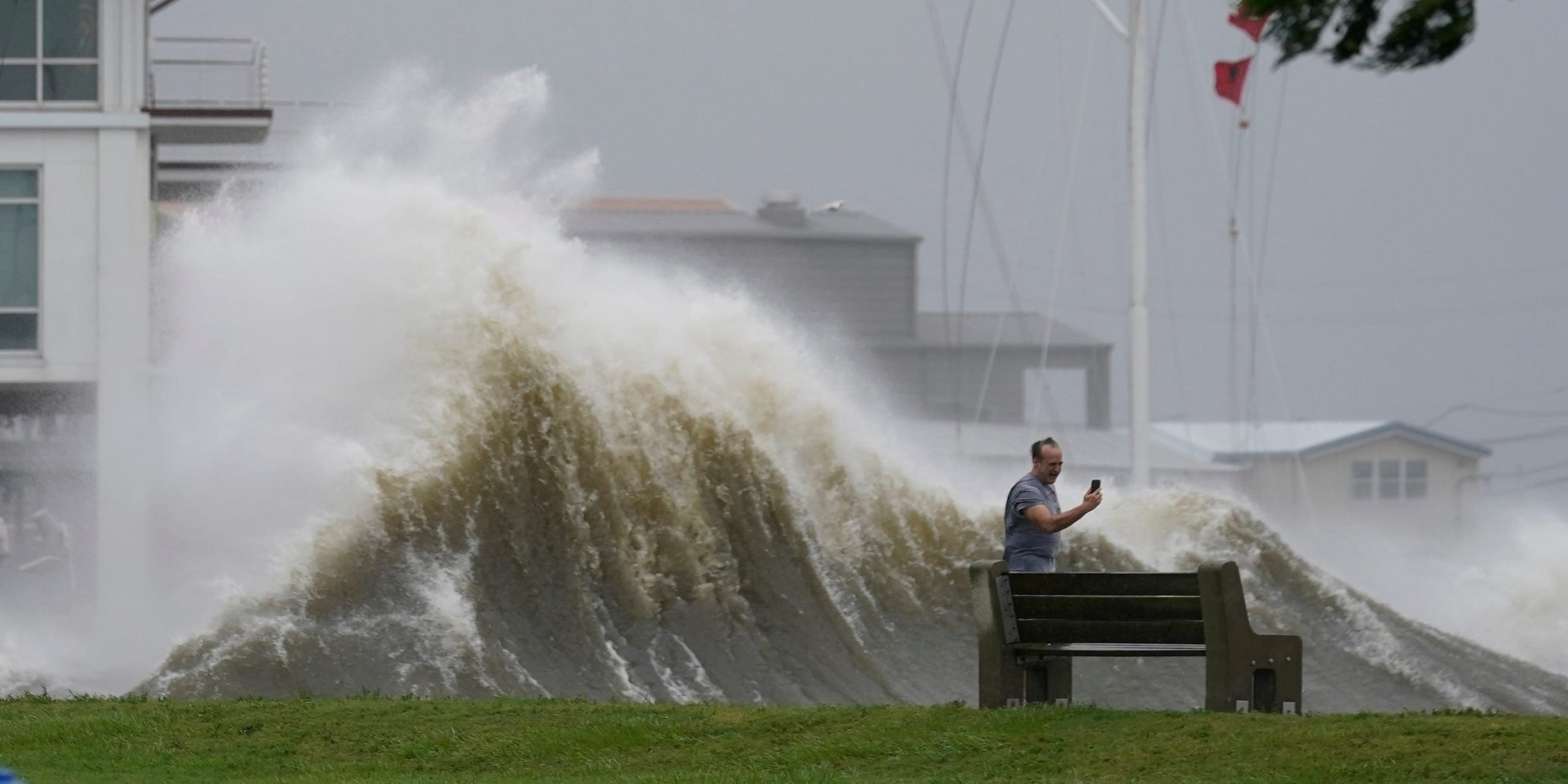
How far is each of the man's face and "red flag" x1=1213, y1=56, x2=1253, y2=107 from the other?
2782 cm

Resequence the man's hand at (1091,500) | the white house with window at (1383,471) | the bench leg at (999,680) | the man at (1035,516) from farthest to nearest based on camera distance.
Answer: the white house with window at (1383,471) < the man at (1035,516) < the man's hand at (1091,500) < the bench leg at (999,680)

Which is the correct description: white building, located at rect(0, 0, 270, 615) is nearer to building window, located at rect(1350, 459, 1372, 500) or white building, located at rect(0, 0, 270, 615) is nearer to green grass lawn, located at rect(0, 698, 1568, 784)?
green grass lawn, located at rect(0, 698, 1568, 784)

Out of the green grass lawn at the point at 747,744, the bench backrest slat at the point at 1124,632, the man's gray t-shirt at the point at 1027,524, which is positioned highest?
the man's gray t-shirt at the point at 1027,524

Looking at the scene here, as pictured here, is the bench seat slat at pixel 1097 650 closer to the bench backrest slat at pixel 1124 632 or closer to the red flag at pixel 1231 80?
the bench backrest slat at pixel 1124 632

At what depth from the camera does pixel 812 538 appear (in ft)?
70.1

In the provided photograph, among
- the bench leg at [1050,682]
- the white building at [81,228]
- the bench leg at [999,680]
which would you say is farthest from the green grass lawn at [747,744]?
the white building at [81,228]

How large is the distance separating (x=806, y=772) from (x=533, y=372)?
1216 centimetres

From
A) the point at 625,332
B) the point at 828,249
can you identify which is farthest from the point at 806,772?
the point at 828,249

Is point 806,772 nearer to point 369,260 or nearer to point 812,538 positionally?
point 812,538

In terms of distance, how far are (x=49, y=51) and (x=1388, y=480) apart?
4896 centimetres

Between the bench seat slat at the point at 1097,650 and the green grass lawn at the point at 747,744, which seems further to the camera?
the bench seat slat at the point at 1097,650

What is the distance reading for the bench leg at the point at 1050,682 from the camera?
11.5m

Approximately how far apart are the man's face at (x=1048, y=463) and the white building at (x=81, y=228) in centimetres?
2186

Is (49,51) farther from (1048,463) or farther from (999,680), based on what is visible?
(999,680)
